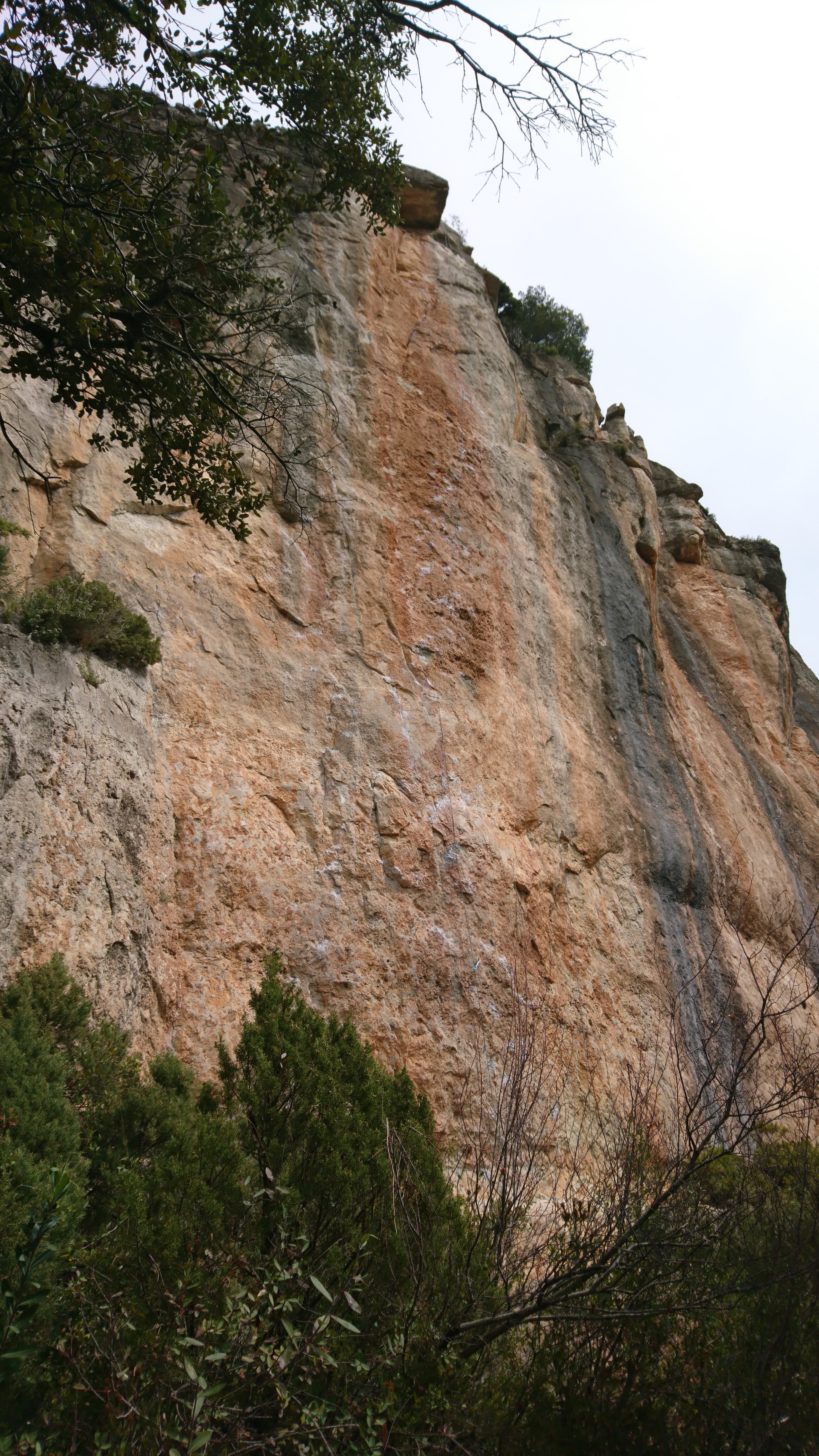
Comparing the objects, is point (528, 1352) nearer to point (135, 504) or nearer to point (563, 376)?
point (135, 504)

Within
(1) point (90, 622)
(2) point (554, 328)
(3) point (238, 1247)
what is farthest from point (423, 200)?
(3) point (238, 1247)

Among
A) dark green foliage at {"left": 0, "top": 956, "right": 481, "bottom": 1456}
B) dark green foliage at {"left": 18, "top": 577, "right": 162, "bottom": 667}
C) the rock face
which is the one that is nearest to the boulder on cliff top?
the rock face

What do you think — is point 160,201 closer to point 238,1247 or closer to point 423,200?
point 238,1247

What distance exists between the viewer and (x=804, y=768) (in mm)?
19734

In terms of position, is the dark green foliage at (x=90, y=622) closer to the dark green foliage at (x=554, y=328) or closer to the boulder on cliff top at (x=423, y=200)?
the boulder on cliff top at (x=423, y=200)

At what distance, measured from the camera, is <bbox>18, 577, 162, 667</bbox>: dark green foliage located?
26.1ft

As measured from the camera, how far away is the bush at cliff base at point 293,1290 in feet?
11.9

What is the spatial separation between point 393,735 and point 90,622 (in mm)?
3834

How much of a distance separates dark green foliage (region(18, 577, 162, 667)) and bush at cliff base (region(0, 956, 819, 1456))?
3.06 m

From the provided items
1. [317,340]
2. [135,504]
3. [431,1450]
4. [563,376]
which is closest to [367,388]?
[317,340]

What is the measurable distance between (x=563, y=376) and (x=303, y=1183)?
55.7 feet

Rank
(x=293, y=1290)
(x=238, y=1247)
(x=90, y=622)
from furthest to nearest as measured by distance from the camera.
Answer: (x=90, y=622), (x=238, y=1247), (x=293, y=1290)

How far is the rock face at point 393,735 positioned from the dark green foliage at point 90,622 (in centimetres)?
24

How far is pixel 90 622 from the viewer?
8297 mm
